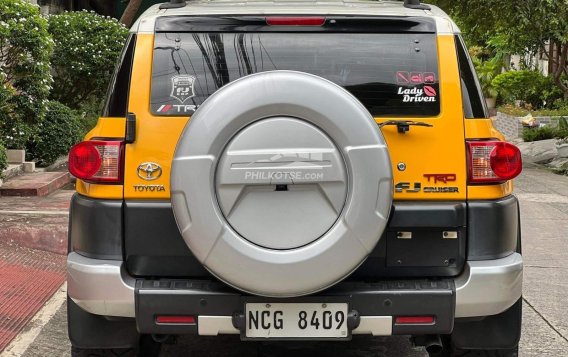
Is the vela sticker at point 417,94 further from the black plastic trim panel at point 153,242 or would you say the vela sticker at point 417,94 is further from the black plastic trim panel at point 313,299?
the black plastic trim panel at point 153,242

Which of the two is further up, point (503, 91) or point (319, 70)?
point (319, 70)

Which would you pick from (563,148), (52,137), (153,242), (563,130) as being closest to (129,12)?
(52,137)

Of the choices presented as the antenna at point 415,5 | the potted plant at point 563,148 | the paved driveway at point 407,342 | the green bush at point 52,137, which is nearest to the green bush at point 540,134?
the potted plant at point 563,148

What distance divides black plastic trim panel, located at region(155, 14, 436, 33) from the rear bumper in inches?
43.8

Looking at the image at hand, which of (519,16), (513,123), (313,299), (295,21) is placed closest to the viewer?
(313,299)

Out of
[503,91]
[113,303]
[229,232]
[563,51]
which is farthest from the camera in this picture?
[503,91]

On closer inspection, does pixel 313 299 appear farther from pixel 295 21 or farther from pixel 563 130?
pixel 563 130

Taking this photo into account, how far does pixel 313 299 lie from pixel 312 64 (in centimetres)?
106

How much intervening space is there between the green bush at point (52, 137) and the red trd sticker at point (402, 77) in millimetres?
10653

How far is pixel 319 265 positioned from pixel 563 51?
19.7m

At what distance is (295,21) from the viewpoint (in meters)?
4.17

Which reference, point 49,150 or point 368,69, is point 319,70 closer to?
point 368,69

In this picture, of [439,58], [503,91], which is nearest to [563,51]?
[503,91]

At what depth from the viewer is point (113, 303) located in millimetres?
3996
